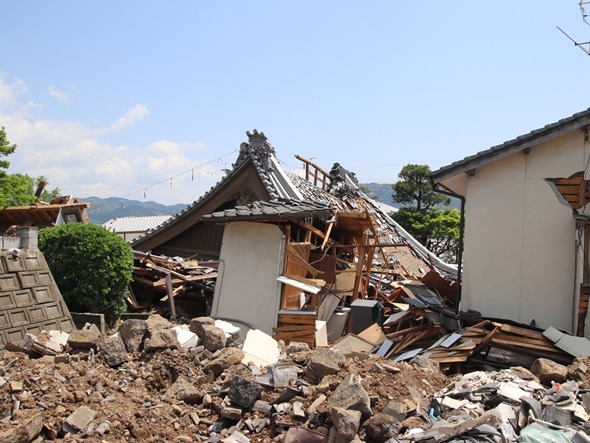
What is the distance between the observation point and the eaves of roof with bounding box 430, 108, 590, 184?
872 cm

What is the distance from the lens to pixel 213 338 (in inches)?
285

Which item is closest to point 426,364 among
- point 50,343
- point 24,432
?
point 24,432

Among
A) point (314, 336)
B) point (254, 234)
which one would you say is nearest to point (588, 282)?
point (314, 336)

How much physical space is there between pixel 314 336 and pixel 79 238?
5.67 m

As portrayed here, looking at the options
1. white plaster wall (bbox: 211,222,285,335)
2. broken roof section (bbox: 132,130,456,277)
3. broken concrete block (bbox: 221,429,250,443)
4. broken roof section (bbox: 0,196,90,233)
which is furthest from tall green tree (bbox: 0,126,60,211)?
broken concrete block (bbox: 221,429,250,443)

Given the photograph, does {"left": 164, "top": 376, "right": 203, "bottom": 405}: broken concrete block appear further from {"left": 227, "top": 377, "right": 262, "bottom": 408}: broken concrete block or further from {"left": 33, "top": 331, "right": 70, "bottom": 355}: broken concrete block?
{"left": 33, "top": 331, "right": 70, "bottom": 355}: broken concrete block

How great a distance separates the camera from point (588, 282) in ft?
26.7

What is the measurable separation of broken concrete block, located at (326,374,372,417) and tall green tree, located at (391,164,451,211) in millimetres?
26862

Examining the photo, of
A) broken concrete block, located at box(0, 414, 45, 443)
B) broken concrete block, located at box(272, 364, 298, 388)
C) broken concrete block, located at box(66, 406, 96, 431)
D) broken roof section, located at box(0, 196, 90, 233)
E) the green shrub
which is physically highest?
broken roof section, located at box(0, 196, 90, 233)

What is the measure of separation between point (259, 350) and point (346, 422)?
282 cm

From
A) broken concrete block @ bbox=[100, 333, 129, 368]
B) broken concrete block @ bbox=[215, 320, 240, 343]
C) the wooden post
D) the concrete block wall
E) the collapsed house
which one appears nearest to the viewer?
broken concrete block @ bbox=[100, 333, 129, 368]

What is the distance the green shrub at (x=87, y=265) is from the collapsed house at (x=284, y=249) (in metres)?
1.59

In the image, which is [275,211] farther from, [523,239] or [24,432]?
[24,432]

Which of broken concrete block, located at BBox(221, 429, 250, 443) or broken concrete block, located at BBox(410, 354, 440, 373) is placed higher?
broken concrete block, located at BBox(410, 354, 440, 373)
